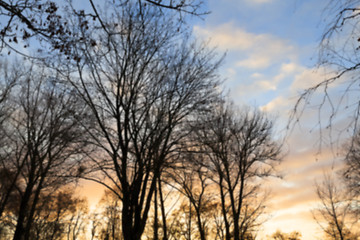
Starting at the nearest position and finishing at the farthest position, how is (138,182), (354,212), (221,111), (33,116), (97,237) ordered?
(138,182) < (33,116) < (221,111) < (354,212) < (97,237)

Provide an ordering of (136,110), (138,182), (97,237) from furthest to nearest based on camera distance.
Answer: (97,237), (136,110), (138,182)

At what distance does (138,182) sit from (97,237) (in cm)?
4906

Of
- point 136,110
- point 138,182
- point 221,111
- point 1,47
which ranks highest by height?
point 221,111

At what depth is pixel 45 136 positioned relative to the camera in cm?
1616

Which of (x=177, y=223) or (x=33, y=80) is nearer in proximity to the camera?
(x=33, y=80)

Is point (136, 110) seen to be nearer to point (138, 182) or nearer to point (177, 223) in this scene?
point (138, 182)

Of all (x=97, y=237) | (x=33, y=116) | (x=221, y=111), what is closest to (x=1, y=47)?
(x=33, y=116)

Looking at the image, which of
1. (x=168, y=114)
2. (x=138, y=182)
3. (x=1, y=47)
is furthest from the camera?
(x=168, y=114)

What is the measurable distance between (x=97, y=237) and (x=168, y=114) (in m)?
49.6

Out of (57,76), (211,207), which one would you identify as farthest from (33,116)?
(211,207)

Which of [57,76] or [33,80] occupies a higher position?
[33,80]

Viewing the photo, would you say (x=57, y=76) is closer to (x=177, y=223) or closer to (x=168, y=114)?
(x=168, y=114)

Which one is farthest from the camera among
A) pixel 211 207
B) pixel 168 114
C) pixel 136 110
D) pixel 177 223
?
pixel 177 223

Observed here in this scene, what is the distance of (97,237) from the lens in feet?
171
